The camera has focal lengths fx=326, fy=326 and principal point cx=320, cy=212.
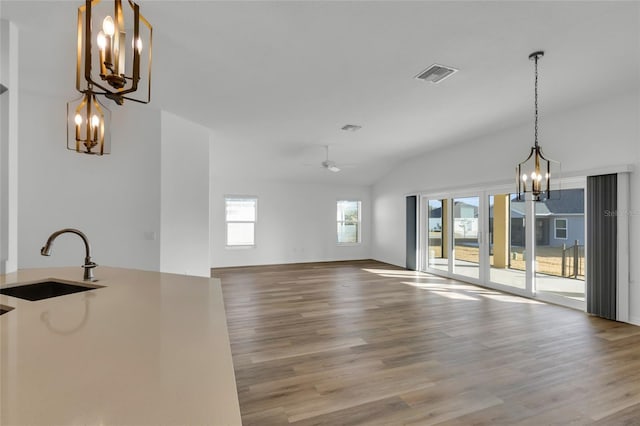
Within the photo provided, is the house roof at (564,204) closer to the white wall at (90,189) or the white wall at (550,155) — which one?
the white wall at (550,155)

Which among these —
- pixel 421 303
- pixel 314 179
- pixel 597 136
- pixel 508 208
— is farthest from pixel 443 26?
pixel 314 179

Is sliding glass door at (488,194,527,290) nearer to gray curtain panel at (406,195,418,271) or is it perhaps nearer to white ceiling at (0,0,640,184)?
white ceiling at (0,0,640,184)

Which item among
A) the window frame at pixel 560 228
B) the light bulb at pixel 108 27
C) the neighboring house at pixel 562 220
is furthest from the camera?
the window frame at pixel 560 228

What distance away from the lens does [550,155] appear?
16.9 ft

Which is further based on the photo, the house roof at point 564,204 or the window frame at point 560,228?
the window frame at point 560,228

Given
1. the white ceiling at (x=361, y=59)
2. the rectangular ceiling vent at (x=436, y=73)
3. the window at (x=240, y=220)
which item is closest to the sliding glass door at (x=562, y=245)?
the white ceiling at (x=361, y=59)

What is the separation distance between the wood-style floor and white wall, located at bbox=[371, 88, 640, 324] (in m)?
1.59

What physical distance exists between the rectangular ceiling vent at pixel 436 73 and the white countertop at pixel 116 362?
3116 millimetres

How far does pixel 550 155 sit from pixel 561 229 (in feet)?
3.85

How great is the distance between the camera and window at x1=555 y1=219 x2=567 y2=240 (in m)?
5.05

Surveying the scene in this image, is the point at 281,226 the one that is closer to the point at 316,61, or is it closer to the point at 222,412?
the point at 316,61

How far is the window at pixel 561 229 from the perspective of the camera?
5047mm

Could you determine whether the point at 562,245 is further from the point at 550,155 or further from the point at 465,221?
the point at 465,221

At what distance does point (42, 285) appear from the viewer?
2.13 metres
